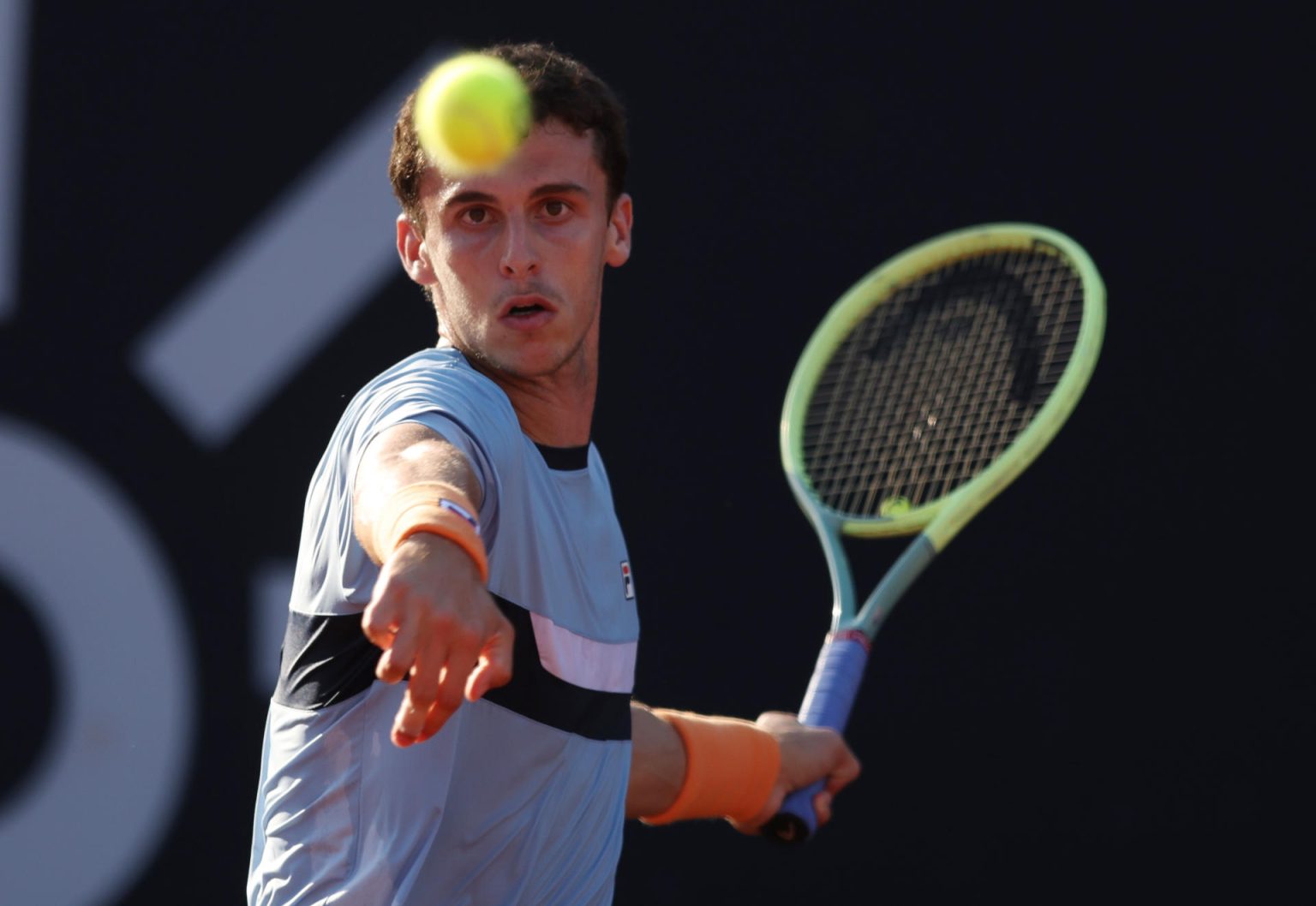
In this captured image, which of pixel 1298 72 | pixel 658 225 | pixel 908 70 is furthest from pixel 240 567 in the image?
pixel 1298 72

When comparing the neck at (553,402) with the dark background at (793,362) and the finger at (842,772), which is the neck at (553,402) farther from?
the dark background at (793,362)

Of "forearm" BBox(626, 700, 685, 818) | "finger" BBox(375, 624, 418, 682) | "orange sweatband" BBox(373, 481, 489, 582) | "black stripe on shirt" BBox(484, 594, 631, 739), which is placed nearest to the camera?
"finger" BBox(375, 624, 418, 682)

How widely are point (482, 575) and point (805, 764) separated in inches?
56.4

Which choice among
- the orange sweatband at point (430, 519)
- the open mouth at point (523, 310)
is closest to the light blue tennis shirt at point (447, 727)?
the open mouth at point (523, 310)

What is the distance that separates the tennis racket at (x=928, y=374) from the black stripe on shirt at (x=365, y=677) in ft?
3.78

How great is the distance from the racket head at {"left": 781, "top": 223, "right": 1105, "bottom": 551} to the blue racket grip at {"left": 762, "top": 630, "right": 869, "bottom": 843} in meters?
0.34

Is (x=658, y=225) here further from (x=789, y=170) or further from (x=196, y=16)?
(x=196, y=16)

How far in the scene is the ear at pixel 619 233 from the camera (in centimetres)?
233

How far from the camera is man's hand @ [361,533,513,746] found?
1.26 meters

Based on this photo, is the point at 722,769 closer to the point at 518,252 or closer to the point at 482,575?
the point at 518,252

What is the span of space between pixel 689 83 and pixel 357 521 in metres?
2.34

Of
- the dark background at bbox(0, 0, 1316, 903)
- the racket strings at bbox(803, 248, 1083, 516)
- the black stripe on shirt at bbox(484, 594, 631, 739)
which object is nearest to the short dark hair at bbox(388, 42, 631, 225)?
the black stripe on shirt at bbox(484, 594, 631, 739)

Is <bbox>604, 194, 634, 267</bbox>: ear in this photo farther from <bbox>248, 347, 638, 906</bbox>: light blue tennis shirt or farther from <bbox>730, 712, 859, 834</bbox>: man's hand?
<bbox>730, 712, 859, 834</bbox>: man's hand

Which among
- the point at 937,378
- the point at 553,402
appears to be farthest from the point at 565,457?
the point at 937,378
